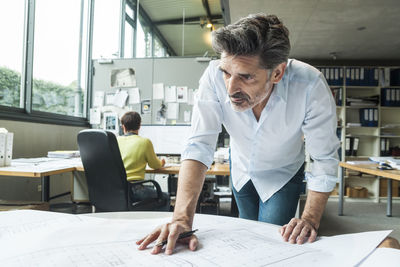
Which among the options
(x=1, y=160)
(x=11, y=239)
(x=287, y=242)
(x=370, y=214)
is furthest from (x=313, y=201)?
(x=370, y=214)

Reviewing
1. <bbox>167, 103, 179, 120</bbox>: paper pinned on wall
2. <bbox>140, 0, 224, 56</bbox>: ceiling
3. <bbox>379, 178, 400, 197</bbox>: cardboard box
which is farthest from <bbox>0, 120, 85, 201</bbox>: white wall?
<bbox>379, 178, 400, 197</bbox>: cardboard box

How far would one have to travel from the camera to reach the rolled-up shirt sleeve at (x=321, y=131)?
0.86 meters

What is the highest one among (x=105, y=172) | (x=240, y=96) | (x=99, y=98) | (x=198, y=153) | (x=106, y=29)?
(x=106, y=29)

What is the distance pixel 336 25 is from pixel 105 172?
329 centimetres

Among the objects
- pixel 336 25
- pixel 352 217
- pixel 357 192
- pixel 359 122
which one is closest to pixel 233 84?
pixel 336 25

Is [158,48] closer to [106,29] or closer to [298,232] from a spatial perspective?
[106,29]

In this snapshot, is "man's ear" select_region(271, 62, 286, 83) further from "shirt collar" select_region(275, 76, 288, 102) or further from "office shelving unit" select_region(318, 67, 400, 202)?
"office shelving unit" select_region(318, 67, 400, 202)

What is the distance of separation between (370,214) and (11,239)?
4433 mm

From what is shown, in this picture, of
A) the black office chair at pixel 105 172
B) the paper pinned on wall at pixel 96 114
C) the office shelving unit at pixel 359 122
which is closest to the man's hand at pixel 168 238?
the black office chair at pixel 105 172

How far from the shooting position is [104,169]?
2.06 meters

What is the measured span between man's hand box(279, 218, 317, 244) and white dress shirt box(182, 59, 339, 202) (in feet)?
0.67

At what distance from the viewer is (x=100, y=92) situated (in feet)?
11.1

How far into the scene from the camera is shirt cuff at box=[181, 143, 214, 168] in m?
0.84

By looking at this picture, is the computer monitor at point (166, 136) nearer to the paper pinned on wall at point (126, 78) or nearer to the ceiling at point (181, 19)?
the paper pinned on wall at point (126, 78)
